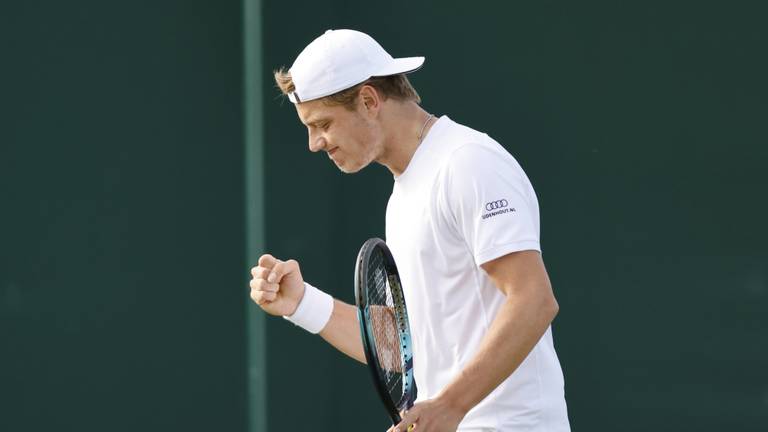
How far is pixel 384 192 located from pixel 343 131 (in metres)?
1.94

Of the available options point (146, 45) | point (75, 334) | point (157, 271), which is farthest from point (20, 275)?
point (146, 45)

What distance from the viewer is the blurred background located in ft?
11.5

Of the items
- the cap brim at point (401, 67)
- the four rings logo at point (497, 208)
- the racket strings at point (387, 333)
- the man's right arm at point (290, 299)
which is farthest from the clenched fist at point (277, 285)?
the four rings logo at point (497, 208)

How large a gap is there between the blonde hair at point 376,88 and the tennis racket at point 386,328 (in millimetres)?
283

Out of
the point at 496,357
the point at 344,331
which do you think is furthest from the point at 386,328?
the point at 496,357

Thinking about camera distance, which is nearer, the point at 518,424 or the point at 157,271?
the point at 518,424

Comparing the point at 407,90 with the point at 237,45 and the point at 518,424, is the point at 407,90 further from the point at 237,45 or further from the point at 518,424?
the point at 237,45

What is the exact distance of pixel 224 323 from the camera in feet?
13.2

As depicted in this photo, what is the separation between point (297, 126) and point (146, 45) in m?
0.76

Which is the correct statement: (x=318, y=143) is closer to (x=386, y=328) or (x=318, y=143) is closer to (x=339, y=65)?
(x=339, y=65)

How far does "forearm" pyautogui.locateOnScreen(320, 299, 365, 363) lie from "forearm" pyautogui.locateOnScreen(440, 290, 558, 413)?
0.62m

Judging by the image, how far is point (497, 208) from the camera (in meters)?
2.22

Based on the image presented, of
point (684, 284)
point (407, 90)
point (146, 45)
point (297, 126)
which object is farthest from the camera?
point (297, 126)

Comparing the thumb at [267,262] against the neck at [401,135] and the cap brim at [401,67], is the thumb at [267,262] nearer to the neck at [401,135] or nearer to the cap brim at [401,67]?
the neck at [401,135]
